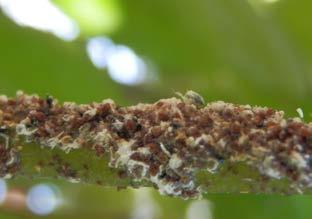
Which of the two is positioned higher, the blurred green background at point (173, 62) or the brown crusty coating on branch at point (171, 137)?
the blurred green background at point (173, 62)

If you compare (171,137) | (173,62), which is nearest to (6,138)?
(171,137)

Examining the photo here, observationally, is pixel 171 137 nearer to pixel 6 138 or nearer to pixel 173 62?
pixel 6 138

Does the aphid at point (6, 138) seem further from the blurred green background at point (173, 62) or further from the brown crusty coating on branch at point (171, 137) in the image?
the blurred green background at point (173, 62)

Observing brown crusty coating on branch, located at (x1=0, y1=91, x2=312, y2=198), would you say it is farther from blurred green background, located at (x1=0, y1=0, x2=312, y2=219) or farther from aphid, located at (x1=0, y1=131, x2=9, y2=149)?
blurred green background, located at (x1=0, y1=0, x2=312, y2=219)

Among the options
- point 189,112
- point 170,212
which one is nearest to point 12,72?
point 170,212

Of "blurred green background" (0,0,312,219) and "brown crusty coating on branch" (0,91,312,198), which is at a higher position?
"blurred green background" (0,0,312,219)

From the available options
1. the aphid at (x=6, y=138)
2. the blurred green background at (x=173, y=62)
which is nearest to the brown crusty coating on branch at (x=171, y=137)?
the aphid at (x=6, y=138)

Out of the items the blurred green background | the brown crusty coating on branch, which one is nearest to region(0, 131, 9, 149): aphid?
the brown crusty coating on branch
